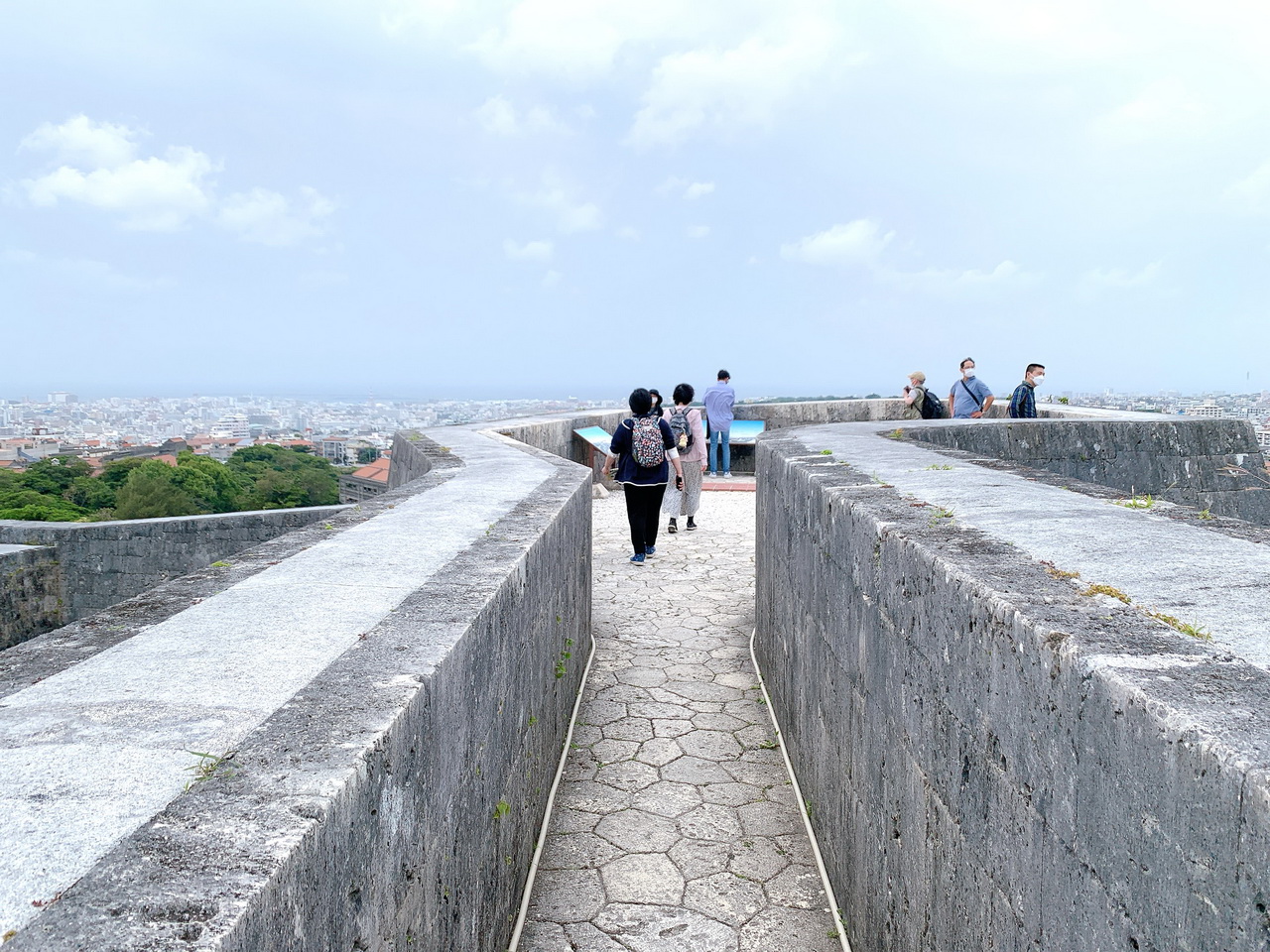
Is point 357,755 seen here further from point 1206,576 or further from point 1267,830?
point 1206,576

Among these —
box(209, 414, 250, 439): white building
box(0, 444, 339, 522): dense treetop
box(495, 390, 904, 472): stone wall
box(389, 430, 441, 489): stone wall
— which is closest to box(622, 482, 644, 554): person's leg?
box(389, 430, 441, 489): stone wall

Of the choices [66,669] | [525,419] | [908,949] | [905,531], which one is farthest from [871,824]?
[525,419]

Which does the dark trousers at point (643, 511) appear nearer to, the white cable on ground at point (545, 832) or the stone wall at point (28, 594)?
the white cable on ground at point (545, 832)

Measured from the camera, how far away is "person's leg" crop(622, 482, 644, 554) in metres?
9.11

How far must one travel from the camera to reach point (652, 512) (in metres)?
9.34

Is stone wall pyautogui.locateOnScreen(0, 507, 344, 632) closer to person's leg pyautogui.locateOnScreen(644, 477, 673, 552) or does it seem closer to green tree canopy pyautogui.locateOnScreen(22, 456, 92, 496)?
person's leg pyautogui.locateOnScreen(644, 477, 673, 552)

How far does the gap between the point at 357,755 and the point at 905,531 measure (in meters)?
1.94

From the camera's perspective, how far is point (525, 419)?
1368 centimetres

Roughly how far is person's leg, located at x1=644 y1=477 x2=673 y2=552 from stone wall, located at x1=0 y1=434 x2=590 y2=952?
188 inches

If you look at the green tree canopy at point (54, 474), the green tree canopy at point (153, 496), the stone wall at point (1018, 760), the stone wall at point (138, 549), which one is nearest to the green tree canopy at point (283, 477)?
the green tree canopy at point (153, 496)

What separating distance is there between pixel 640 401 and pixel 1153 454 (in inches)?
194

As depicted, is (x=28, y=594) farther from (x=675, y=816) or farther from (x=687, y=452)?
(x=675, y=816)

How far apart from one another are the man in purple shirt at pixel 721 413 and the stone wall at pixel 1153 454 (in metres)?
7.52

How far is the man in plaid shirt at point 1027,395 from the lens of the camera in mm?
10859
